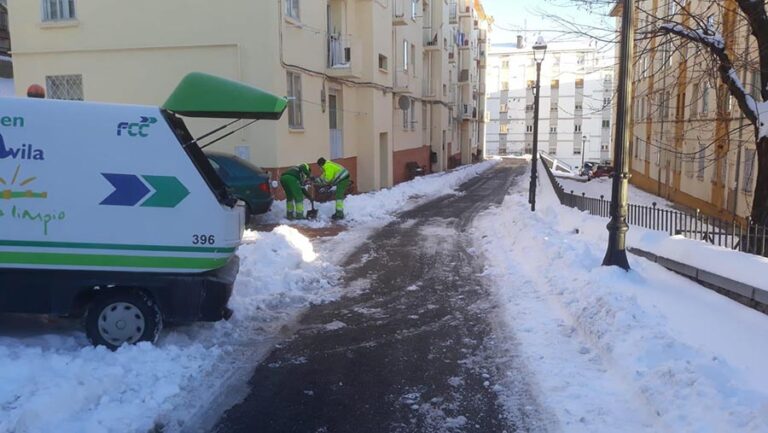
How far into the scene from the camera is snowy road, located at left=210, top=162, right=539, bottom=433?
14.9ft

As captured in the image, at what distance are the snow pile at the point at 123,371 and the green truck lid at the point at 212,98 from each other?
7.14 ft

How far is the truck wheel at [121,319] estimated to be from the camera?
546 centimetres

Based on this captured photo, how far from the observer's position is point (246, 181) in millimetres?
13695

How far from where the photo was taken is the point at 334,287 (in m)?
8.64

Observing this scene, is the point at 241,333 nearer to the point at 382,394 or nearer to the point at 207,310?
the point at 207,310

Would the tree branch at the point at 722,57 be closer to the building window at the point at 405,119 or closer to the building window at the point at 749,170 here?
the building window at the point at 749,170

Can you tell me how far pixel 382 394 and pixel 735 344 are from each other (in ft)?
10.0

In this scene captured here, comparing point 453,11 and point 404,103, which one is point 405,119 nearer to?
point 404,103

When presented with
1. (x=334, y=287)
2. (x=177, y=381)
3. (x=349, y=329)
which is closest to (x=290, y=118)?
(x=334, y=287)

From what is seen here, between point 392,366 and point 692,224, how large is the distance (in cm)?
923

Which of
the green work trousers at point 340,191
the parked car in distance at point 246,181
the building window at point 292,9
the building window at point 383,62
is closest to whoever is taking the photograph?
the parked car in distance at point 246,181

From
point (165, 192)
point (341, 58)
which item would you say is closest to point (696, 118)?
point (341, 58)

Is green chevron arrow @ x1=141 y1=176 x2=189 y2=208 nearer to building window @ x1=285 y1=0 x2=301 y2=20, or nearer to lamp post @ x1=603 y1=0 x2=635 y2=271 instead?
lamp post @ x1=603 y1=0 x2=635 y2=271

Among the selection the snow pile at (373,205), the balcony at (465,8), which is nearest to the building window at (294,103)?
the snow pile at (373,205)
